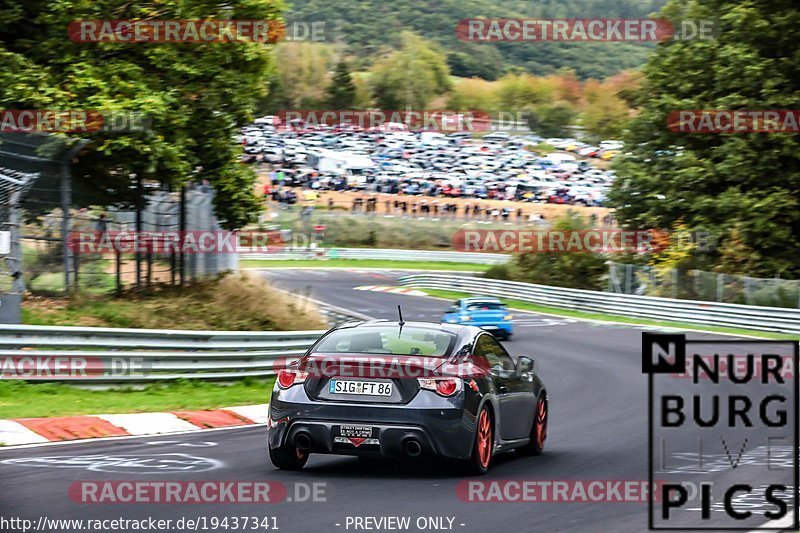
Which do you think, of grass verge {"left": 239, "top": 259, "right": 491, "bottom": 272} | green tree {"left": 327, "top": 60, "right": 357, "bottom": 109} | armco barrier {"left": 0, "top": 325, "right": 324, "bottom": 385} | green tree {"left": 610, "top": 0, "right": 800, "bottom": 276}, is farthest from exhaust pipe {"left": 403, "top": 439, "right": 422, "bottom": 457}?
green tree {"left": 327, "top": 60, "right": 357, "bottom": 109}

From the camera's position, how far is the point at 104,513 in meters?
7.69

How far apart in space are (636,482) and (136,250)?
46.5ft

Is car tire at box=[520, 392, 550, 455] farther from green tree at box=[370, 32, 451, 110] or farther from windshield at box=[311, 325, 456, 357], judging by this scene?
green tree at box=[370, 32, 451, 110]

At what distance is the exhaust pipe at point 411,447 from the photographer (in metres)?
9.29

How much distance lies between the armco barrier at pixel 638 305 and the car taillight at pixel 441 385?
1070 inches

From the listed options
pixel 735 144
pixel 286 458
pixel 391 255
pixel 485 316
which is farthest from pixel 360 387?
pixel 391 255

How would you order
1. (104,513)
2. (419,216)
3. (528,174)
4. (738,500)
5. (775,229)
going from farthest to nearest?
(528,174) → (419,216) → (775,229) → (738,500) → (104,513)

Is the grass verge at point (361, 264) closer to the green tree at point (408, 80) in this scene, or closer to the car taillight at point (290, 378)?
the car taillight at point (290, 378)

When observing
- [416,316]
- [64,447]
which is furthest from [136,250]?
[416,316]

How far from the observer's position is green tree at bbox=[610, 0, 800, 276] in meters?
40.6

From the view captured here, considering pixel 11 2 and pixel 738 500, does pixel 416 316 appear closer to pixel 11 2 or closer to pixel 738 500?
pixel 11 2

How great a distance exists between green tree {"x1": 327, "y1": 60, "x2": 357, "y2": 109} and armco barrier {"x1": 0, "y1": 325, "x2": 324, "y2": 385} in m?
120

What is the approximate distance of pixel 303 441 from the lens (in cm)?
950

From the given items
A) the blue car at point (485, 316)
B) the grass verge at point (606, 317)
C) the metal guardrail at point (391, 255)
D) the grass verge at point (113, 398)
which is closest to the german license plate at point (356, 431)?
the grass verge at point (113, 398)
